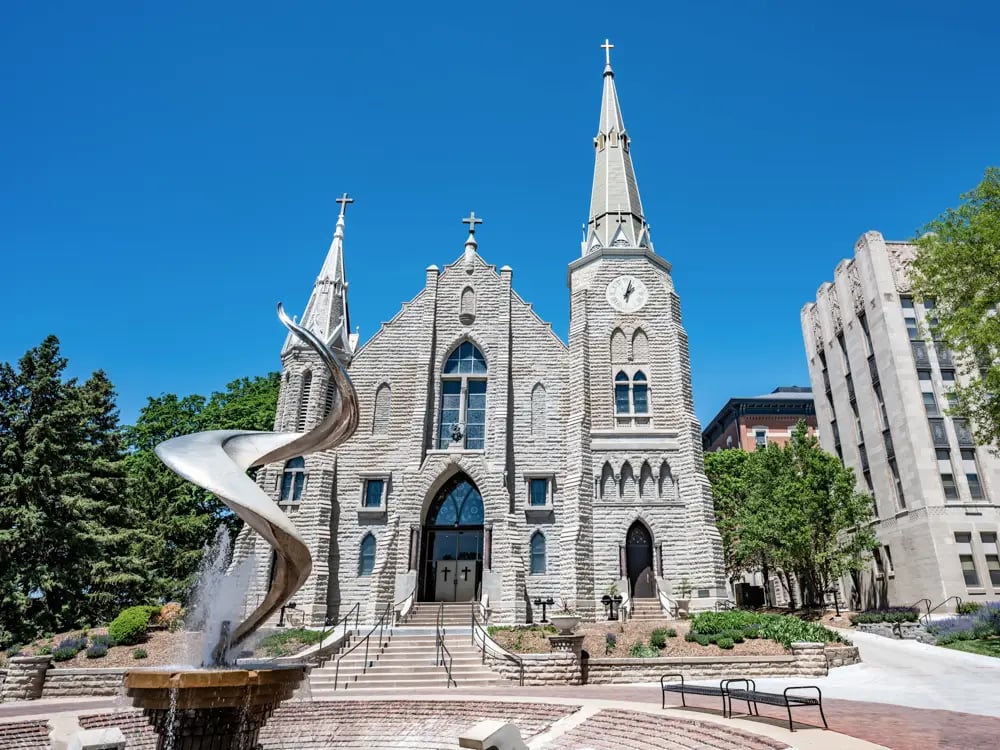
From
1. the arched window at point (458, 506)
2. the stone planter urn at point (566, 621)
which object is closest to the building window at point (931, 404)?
the arched window at point (458, 506)

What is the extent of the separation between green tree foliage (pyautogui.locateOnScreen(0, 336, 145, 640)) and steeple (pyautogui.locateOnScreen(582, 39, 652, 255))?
79.1 feet

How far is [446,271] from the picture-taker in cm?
3050

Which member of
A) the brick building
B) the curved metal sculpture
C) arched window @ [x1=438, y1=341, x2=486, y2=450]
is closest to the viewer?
the curved metal sculpture

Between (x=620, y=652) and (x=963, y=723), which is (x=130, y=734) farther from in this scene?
(x=963, y=723)

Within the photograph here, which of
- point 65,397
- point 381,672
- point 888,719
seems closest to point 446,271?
point 65,397

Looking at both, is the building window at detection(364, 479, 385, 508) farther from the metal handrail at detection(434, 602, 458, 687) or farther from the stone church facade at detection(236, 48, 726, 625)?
the metal handrail at detection(434, 602, 458, 687)

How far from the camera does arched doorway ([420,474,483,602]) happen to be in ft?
83.0

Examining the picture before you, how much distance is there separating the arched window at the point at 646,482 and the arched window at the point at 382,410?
36.5 feet

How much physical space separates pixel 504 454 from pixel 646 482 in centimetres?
595

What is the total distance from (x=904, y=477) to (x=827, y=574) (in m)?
7.01

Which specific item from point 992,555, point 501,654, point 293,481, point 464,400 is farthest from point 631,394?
point 992,555

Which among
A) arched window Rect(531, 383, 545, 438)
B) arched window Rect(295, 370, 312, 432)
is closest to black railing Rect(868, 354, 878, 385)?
arched window Rect(531, 383, 545, 438)

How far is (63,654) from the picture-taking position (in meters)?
16.9

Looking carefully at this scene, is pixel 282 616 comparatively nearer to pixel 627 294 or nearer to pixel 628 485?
pixel 628 485
